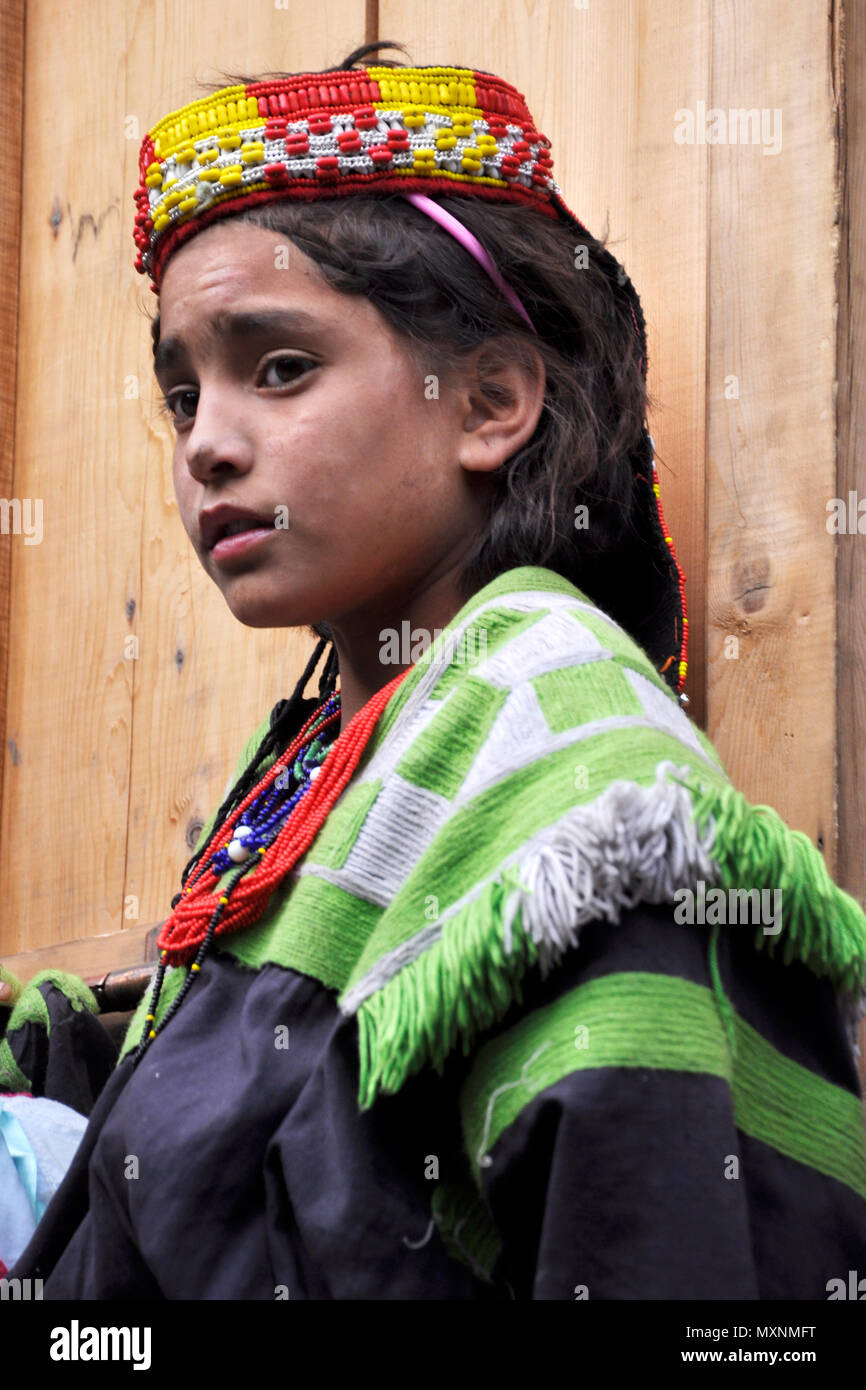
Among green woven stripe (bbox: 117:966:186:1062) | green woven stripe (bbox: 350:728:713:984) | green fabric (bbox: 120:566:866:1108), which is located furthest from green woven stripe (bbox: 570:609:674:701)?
green woven stripe (bbox: 117:966:186:1062)

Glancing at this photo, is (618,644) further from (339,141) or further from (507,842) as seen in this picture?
(339,141)

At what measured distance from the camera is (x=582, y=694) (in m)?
1.26

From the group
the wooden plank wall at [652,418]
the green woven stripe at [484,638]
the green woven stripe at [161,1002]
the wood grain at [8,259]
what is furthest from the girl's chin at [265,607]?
the wood grain at [8,259]

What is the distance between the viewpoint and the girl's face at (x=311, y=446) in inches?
60.1

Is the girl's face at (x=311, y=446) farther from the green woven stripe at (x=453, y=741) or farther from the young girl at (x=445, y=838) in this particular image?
the green woven stripe at (x=453, y=741)

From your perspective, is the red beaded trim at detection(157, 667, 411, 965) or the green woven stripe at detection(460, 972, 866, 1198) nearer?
the green woven stripe at detection(460, 972, 866, 1198)

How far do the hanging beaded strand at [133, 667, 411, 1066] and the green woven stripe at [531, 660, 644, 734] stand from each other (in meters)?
0.22

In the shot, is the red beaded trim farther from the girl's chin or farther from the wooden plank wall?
the wooden plank wall

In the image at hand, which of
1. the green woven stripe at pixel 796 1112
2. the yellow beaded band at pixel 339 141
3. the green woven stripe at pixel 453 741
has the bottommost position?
the green woven stripe at pixel 796 1112

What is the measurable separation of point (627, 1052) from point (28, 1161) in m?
0.77

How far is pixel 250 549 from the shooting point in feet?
5.05

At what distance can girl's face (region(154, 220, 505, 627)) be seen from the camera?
1.53m
